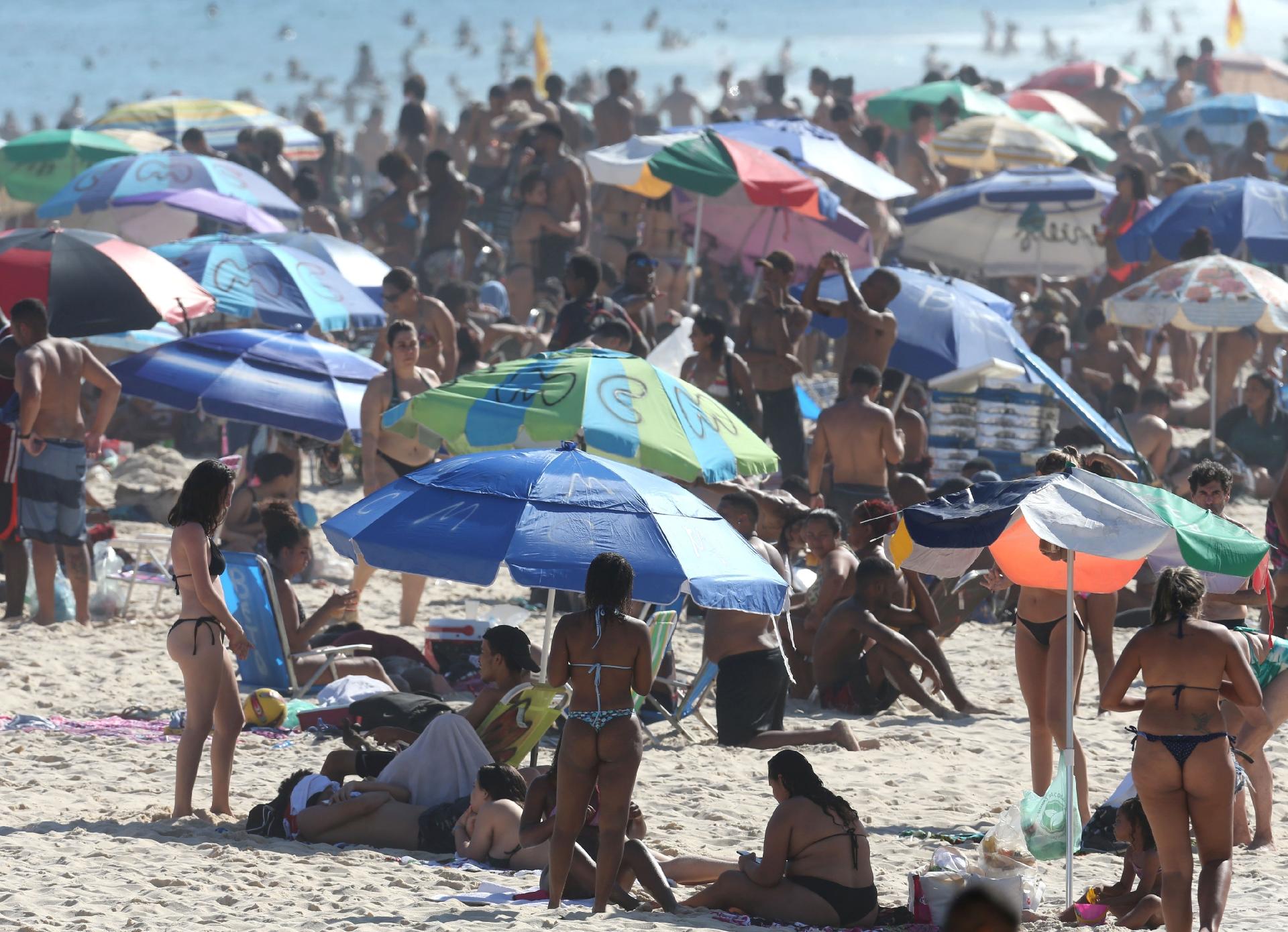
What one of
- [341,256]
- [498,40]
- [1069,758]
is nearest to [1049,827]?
[1069,758]

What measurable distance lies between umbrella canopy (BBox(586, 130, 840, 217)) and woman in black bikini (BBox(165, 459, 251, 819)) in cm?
632

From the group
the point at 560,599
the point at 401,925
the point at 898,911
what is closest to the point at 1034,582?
the point at 898,911

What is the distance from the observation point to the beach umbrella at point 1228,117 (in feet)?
68.3

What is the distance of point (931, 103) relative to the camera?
18.6 m

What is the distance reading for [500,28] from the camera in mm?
80375

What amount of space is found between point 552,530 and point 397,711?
1.47 meters

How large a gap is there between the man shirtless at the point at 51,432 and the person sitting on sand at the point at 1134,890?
16.7ft

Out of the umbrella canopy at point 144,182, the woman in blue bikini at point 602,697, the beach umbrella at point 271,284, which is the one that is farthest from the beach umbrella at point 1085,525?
the umbrella canopy at point 144,182

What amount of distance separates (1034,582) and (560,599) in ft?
12.6

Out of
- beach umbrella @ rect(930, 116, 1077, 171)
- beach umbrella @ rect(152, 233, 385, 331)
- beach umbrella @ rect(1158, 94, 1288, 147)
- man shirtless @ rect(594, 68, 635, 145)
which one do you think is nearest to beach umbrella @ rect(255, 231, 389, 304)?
beach umbrella @ rect(152, 233, 385, 331)

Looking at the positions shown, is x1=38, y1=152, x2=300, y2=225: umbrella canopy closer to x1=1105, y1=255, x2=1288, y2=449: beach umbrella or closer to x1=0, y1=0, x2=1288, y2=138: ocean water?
x1=1105, y1=255, x2=1288, y2=449: beach umbrella

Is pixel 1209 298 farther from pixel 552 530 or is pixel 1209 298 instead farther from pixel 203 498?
pixel 203 498

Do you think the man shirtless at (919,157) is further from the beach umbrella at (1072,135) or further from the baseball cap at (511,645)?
the baseball cap at (511,645)

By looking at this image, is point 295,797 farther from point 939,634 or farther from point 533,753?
point 939,634
